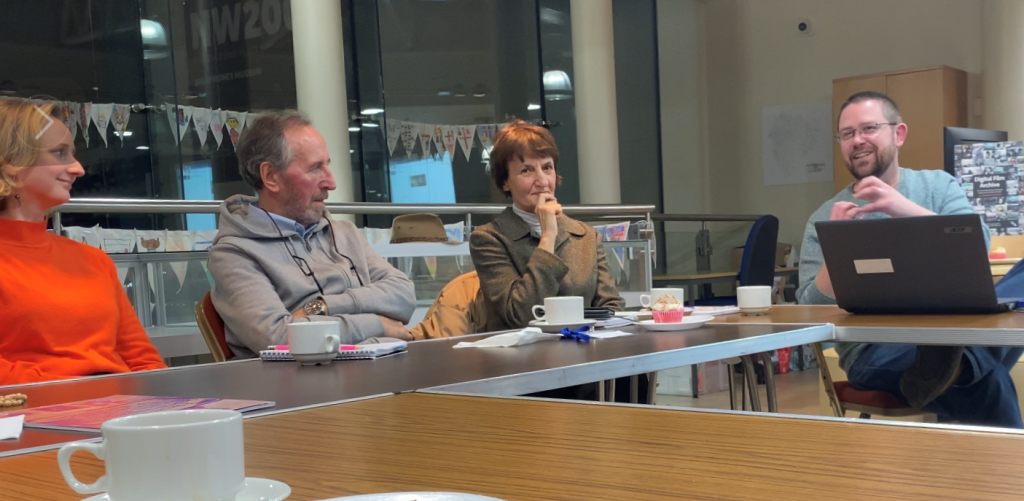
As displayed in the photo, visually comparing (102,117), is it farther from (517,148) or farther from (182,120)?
(517,148)

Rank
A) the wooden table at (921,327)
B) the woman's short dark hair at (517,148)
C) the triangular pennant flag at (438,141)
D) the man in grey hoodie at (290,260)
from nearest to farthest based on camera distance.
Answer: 1. the wooden table at (921,327)
2. the man in grey hoodie at (290,260)
3. the woman's short dark hair at (517,148)
4. the triangular pennant flag at (438,141)

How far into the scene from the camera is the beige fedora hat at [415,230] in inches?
154

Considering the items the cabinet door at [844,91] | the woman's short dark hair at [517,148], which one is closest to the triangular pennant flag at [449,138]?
the cabinet door at [844,91]

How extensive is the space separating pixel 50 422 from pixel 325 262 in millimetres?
1458

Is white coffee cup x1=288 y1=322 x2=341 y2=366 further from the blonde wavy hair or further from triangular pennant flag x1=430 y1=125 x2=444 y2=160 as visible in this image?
triangular pennant flag x1=430 y1=125 x2=444 y2=160

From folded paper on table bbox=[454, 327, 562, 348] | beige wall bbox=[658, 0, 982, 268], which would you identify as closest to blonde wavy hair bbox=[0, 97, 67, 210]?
folded paper on table bbox=[454, 327, 562, 348]

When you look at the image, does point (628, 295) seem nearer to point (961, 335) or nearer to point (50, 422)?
point (961, 335)

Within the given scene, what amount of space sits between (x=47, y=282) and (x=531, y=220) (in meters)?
1.25

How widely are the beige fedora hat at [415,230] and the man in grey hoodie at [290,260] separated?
51.1 inches

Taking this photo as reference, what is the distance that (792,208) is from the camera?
8594mm

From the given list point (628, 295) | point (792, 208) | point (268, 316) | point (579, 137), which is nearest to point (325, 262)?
point (268, 316)

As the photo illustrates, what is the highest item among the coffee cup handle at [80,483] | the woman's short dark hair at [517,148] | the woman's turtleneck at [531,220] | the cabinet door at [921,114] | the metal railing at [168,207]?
the cabinet door at [921,114]

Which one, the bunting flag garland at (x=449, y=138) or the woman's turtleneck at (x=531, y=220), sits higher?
the bunting flag garland at (x=449, y=138)

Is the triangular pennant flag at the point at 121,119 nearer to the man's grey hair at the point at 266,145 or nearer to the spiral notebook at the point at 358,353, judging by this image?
the man's grey hair at the point at 266,145
